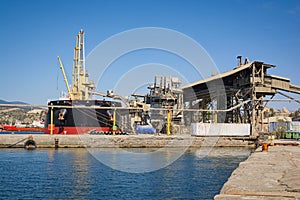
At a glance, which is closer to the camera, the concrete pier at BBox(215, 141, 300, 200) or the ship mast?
the concrete pier at BBox(215, 141, 300, 200)

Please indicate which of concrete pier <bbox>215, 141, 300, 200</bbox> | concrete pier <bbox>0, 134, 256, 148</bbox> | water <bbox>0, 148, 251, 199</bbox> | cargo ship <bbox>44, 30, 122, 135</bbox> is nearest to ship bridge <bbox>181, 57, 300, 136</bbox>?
concrete pier <bbox>0, 134, 256, 148</bbox>

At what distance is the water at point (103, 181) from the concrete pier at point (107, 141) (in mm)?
11363

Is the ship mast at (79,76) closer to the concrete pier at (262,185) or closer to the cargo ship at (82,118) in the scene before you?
the cargo ship at (82,118)

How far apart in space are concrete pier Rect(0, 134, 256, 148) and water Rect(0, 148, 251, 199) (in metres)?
11.4

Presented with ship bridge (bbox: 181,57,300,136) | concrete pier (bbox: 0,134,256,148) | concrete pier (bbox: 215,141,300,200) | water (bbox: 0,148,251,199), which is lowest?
water (bbox: 0,148,251,199)

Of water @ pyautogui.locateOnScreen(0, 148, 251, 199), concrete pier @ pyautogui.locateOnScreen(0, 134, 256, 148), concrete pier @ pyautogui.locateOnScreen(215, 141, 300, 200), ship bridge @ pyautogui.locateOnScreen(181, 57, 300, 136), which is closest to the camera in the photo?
concrete pier @ pyautogui.locateOnScreen(215, 141, 300, 200)

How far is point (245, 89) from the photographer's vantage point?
44.2 metres

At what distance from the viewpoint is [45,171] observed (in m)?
18.7

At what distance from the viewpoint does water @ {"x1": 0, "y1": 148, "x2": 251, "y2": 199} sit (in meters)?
13.0

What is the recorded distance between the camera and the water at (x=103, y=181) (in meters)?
13.0

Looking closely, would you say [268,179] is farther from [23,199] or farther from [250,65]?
[250,65]

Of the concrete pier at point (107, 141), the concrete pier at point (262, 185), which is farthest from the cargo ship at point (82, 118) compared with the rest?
the concrete pier at point (262, 185)

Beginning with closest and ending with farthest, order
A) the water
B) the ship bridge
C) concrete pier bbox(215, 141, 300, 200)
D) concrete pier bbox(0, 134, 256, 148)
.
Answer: concrete pier bbox(215, 141, 300, 200), the water, concrete pier bbox(0, 134, 256, 148), the ship bridge

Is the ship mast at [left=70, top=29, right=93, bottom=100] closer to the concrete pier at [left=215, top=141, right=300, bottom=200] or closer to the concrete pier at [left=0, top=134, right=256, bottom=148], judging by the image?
the concrete pier at [left=0, top=134, right=256, bottom=148]
